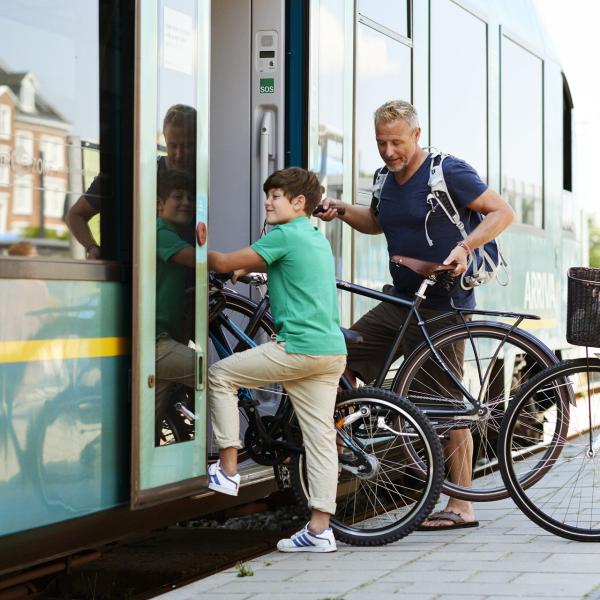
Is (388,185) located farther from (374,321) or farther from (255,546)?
(255,546)

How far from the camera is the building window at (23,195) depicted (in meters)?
4.07

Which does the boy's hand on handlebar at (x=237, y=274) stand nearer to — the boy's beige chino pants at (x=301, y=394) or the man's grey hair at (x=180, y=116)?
the boy's beige chino pants at (x=301, y=394)

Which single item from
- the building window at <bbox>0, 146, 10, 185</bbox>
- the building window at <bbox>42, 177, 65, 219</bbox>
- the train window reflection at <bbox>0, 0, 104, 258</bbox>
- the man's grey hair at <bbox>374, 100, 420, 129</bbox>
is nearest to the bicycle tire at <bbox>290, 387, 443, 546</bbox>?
the man's grey hair at <bbox>374, 100, 420, 129</bbox>

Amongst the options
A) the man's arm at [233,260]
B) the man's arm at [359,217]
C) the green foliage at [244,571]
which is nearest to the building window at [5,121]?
the man's arm at [233,260]

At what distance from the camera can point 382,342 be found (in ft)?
19.9

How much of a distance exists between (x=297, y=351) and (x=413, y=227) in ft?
3.60

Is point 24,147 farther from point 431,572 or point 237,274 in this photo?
point 431,572

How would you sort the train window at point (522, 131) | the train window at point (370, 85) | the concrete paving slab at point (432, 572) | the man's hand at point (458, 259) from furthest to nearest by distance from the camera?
the train window at point (522, 131) → the train window at point (370, 85) → the man's hand at point (458, 259) → the concrete paving slab at point (432, 572)

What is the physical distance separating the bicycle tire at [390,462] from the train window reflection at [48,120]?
5.23 feet

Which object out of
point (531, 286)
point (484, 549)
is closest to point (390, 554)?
point (484, 549)

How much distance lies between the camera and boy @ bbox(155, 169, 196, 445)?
468 cm

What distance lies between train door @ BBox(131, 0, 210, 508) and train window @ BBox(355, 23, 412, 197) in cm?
177

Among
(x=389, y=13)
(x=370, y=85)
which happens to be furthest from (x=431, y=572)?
(x=389, y=13)

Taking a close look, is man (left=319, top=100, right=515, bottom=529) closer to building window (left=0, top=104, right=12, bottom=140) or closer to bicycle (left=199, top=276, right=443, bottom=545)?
bicycle (left=199, top=276, right=443, bottom=545)
